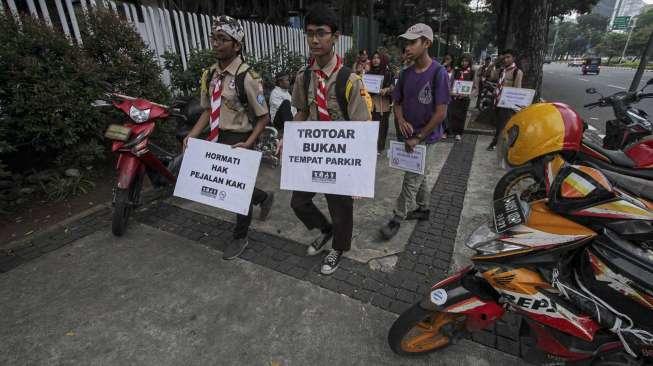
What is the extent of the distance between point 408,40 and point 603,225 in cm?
202

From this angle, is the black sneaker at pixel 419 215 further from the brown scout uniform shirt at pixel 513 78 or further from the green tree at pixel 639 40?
the green tree at pixel 639 40

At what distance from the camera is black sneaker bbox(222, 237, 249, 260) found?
121 inches

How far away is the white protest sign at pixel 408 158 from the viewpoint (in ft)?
10.1

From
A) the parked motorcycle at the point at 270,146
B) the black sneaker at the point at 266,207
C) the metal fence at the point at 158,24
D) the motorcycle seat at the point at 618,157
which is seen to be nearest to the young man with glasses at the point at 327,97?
the black sneaker at the point at 266,207

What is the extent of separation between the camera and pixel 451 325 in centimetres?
201

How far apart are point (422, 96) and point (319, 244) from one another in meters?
1.65

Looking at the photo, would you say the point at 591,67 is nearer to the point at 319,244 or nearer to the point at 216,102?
the point at 319,244

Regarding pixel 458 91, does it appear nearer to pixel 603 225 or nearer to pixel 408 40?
pixel 408 40

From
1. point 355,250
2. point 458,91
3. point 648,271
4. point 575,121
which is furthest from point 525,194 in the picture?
point 458,91

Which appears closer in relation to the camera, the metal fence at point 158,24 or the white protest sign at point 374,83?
the metal fence at point 158,24

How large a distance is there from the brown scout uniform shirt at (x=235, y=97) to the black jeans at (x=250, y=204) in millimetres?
53

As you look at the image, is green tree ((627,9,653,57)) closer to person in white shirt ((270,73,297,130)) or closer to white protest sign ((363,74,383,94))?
white protest sign ((363,74,383,94))

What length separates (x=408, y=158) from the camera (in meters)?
3.15

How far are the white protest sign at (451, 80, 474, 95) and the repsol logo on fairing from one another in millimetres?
6391
